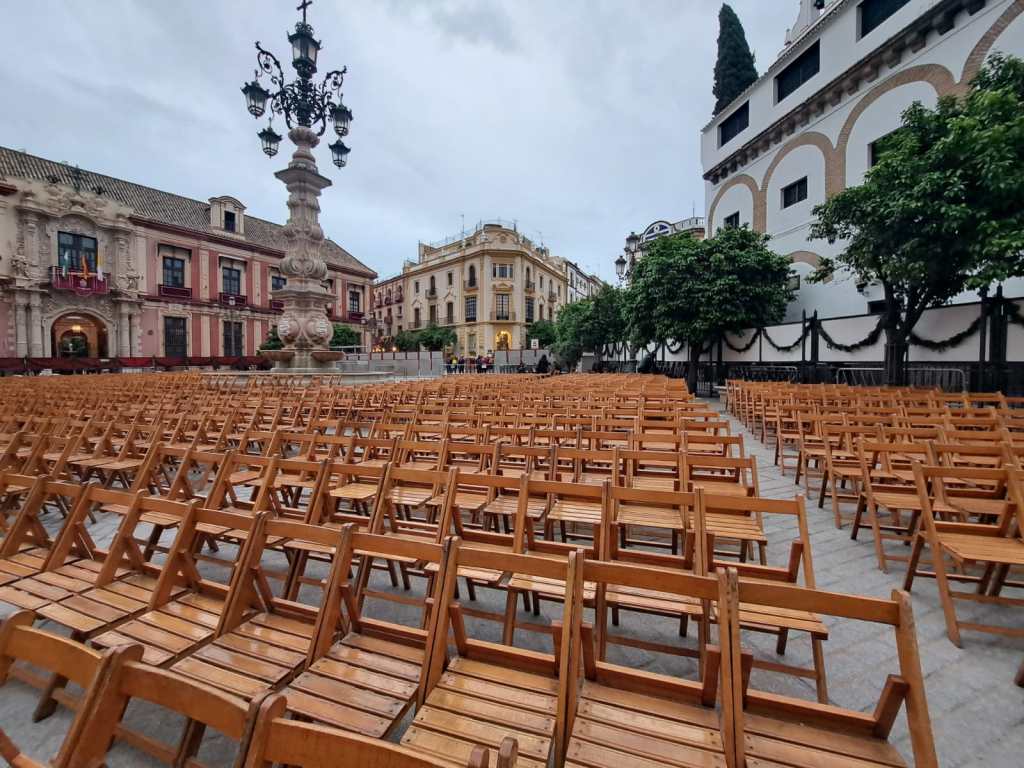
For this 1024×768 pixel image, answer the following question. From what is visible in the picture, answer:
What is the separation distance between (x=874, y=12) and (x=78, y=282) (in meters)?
38.7

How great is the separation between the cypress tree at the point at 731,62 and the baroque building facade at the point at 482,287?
25156 millimetres

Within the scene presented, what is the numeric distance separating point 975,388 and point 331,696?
43.7ft

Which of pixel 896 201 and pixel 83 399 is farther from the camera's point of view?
pixel 896 201

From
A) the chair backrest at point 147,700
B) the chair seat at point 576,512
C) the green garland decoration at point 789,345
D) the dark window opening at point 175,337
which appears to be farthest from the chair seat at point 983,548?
the dark window opening at point 175,337

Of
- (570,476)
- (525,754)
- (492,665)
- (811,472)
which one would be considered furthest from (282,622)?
(811,472)

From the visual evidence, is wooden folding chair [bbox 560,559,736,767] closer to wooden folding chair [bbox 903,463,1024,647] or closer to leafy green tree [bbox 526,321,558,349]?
wooden folding chair [bbox 903,463,1024,647]

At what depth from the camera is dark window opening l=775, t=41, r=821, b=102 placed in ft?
59.6

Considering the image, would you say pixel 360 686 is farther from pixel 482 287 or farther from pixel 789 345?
pixel 482 287

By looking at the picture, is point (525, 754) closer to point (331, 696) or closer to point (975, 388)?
point (331, 696)

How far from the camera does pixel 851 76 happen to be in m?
16.3

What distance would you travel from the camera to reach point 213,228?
33344mm

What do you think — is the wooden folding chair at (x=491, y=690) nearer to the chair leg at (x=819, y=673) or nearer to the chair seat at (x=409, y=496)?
the chair leg at (x=819, y=673)

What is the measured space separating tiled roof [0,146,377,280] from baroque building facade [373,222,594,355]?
581 inches

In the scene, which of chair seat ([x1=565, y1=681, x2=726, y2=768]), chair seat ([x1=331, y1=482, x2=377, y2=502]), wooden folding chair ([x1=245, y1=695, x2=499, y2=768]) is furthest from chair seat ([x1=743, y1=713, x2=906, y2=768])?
chair seat ([x1=331, y1=482, x2=377, y2=502])
